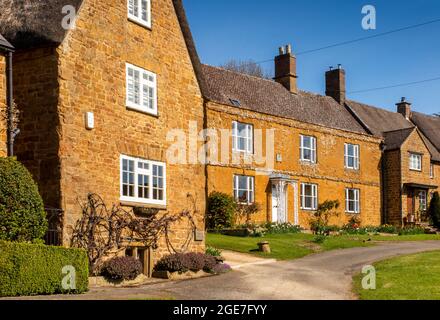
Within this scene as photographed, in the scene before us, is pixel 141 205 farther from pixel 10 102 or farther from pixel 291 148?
pixel 291 148

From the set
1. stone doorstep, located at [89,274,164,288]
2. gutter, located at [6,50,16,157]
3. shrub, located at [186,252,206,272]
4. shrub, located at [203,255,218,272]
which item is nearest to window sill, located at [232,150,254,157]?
shrub, located at [203,255,218,272]

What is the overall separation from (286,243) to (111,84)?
39.9 feet

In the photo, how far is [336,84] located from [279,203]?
12813mm

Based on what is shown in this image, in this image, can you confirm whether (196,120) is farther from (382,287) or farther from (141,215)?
(382,287)

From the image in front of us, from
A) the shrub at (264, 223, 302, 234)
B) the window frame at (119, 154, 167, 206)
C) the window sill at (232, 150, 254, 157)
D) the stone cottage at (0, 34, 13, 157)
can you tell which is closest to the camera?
the stone cottage at (0, 34, 13, 157)

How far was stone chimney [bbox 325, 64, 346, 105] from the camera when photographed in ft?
158

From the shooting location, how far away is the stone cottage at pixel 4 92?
18.8 m

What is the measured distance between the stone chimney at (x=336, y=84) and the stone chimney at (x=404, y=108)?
341 inches

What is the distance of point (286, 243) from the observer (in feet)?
98.1

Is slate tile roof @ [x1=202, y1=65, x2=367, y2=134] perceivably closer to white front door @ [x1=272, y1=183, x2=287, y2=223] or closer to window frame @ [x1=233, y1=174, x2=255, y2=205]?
window frame @ [x1=233, y1=174, x2=255, y2=205]

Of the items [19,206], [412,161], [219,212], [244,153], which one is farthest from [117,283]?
[412,161]

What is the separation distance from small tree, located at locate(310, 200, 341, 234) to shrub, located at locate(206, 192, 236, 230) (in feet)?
23.9

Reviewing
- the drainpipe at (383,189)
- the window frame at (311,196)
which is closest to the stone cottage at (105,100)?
the window frame at (311,196)
